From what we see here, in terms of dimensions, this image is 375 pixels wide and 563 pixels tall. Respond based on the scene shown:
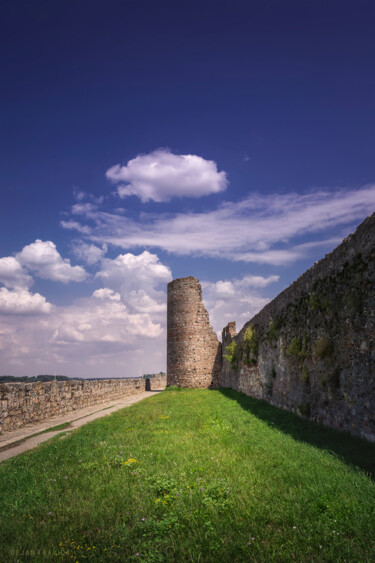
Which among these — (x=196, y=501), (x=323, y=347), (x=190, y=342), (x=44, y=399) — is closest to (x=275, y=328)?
(x=323, y=347)

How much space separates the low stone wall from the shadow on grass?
7.86 metres

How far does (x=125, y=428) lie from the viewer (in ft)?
29.4

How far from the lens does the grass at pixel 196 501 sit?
2896mm

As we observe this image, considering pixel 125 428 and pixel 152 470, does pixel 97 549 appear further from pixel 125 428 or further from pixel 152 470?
pixel 125 428

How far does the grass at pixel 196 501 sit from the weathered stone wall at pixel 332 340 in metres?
0.72

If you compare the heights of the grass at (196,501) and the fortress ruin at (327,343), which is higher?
the fortress ruin at (327,343)

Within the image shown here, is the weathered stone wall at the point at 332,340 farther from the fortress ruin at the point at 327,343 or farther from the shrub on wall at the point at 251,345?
the shrub on wall at the point at 251,345

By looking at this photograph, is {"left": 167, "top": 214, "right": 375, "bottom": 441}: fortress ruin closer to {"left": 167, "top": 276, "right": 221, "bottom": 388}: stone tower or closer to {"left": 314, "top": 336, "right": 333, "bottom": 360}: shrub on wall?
{"left": 314, "top": 336, "right": 333, "bottom": 360}: shrub on wall

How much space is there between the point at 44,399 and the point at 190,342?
16091 millimetres

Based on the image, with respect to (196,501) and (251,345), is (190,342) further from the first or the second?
(196,501)

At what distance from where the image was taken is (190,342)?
2848 centimetres

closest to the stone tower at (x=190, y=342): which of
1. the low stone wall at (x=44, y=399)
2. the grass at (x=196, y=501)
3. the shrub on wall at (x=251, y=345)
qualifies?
the low stone wall at (x=44, y=399)

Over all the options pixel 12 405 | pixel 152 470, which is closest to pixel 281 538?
pixel 152 470

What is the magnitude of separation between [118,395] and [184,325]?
7836 millimetres
